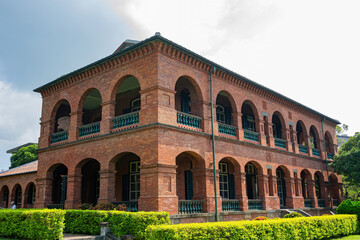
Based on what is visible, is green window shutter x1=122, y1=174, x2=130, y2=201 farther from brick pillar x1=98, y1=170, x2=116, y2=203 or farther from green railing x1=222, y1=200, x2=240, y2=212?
green railing x1=222, y1=200, x2=240, y2=212

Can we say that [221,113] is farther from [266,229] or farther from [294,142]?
[266,229]

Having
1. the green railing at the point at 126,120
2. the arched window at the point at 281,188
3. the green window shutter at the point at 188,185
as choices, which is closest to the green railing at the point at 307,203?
the arched window at the point at 281,188

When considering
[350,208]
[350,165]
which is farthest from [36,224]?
[350,165]

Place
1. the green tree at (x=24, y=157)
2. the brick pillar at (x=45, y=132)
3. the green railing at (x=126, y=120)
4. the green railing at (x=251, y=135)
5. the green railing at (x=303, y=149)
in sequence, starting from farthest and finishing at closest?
the green tree at (x=24, y=157) → the green railing at (x=303, y=149) → the brick pillar at (x=45, y=132) → the green railing at (x=251, y=135) → the green railing at (x=126, y=120)

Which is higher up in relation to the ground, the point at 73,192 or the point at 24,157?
the point at 24,157

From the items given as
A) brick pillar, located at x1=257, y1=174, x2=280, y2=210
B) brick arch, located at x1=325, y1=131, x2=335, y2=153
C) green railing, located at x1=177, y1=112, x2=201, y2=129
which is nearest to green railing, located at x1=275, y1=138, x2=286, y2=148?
brick pillar, located at x1=257, y1=174, x2=280, y2=210

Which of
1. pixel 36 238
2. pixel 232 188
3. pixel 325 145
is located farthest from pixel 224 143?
pixel 325 145

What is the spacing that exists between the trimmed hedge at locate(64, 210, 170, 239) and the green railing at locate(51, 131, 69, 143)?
5342 mm

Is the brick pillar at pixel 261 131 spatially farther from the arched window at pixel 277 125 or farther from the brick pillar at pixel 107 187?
the brick pillar at pixel 107 187

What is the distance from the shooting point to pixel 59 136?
60.8 feet

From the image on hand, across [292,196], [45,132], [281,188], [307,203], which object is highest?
[45,132]

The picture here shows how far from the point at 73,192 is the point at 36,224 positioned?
5.98 m

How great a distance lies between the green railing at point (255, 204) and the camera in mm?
17709

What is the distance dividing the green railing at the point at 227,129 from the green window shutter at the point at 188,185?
2691 mm
